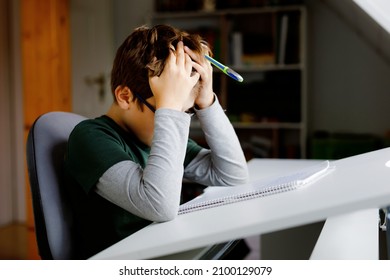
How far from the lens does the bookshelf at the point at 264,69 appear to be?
3.31 metres

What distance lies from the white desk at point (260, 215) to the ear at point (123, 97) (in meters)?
0.30

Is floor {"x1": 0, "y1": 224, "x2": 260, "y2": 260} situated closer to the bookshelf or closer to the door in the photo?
the door

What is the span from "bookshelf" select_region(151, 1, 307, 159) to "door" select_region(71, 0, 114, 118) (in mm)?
427

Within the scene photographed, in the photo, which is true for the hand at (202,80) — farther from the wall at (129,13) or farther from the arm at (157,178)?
the wall at (129,13)

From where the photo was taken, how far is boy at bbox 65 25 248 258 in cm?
80

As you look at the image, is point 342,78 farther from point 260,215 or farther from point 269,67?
point 260,215

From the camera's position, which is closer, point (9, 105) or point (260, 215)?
point (260, 215)

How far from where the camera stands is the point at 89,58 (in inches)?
139

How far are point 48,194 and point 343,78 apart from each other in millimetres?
2890

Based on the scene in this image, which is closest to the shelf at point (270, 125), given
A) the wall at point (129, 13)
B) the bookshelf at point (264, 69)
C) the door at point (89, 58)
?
the bookshelf at point (264, 69)

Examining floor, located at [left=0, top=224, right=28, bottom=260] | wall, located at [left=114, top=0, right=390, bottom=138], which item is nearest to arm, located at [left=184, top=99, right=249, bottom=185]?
floor, located at [left=0, top=224, right=28, bottom=260]

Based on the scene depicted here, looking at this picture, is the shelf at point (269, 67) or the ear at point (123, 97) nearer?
the ear at point (123, 97)

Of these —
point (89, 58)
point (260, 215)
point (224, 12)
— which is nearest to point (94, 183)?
point (260, 215)

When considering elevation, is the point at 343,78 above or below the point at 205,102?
below
